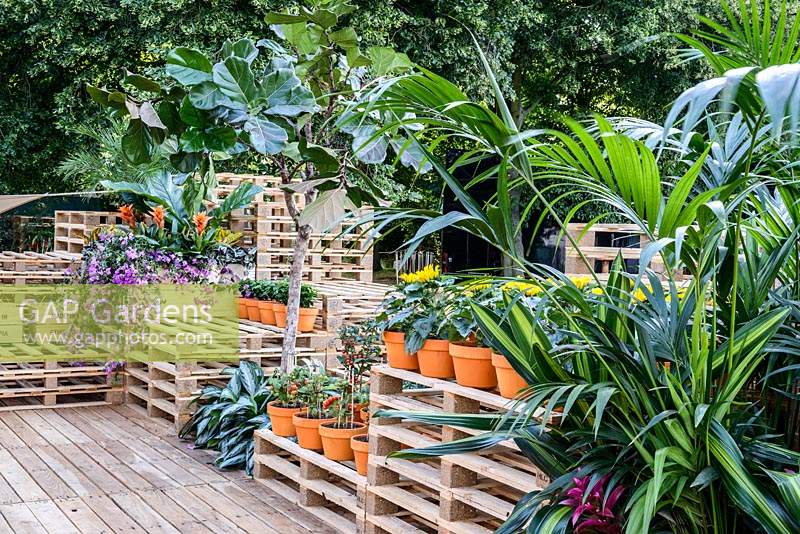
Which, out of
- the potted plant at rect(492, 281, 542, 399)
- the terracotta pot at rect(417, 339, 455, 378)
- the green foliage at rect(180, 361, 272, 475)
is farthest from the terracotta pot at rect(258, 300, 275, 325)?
the potted plant at rect(492, 281, 542, 399)

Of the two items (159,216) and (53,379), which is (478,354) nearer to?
(159,216)

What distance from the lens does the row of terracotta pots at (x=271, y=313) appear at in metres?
6.46

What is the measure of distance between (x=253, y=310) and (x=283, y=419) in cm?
207

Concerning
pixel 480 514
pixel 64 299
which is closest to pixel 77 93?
pixel 64 299

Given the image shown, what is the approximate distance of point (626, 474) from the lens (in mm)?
2633

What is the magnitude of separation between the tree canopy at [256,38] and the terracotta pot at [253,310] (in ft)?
16.9

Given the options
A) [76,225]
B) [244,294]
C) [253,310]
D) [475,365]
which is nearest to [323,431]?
[475,365]

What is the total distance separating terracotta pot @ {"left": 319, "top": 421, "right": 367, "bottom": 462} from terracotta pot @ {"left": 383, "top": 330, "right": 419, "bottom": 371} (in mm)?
682

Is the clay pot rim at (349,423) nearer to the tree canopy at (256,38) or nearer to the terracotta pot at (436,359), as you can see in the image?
the terracotta pot at (436,359)

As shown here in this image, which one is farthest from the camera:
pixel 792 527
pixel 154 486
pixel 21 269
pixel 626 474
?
pixel 21 269

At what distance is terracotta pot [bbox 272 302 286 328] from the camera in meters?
6.70

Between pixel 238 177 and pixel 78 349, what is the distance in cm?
242

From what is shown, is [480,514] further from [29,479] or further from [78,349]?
[78,349]

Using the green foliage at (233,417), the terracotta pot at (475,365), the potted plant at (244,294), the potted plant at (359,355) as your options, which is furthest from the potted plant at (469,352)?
the potted plant at (244,294)
